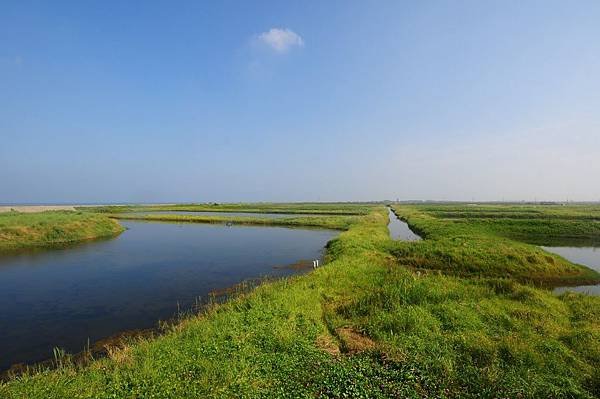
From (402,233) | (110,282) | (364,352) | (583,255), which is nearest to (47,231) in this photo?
(110,282)

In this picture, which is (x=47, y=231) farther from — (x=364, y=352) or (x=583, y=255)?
(x=583, y=255)

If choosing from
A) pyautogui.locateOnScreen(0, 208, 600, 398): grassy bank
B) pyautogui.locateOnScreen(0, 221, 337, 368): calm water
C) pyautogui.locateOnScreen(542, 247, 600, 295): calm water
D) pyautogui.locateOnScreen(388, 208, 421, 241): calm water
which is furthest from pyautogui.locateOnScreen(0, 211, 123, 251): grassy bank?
pyautogui.locateOnScreen(542, 247, 600, 295): calm water

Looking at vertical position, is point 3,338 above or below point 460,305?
below

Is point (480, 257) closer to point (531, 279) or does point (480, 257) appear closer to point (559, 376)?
point (531, 279)

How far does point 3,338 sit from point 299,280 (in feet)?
40.1

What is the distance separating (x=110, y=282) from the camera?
2023cm

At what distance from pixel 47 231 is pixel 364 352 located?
39.7m

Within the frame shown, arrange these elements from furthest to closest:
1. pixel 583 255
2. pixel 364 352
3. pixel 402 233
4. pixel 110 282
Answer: pixel 402 233, pixel 583 255, pixel 110 282, pixel 364 352

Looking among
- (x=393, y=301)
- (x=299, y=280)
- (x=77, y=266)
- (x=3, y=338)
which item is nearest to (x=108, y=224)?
(x=77, y=266)

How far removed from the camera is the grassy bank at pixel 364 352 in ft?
23.6

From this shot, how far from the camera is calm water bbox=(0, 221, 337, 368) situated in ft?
42.4

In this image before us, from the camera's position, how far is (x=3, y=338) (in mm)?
12258

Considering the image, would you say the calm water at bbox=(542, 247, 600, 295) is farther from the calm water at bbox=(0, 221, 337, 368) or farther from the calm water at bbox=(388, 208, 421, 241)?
the calm water at bbox=(0, 221, 337, 368)

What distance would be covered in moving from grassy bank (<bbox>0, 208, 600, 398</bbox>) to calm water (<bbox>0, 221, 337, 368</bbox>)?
4126 millimetres
